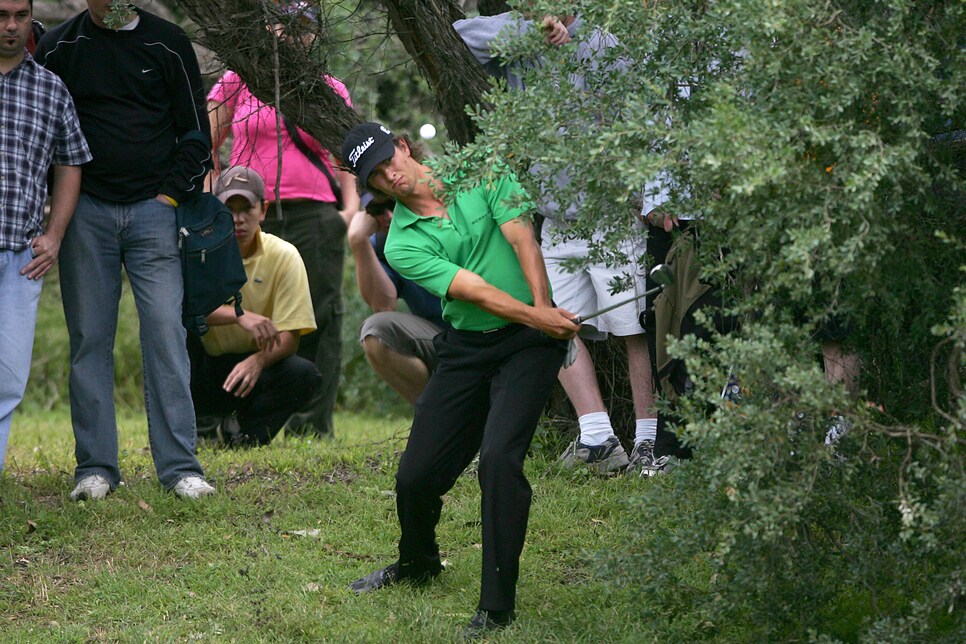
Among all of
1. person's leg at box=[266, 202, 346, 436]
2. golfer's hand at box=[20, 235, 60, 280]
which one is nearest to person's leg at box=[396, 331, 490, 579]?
golfer's hand at box=[20, 235, 60, 280]

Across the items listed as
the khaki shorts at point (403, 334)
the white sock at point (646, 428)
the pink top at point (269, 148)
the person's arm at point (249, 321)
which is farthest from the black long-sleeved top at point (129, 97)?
the white sock at point (646, 428)

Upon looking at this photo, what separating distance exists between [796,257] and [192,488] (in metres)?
3.68

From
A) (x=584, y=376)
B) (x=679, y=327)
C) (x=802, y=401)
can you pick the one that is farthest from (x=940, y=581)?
(x=584, y=376)

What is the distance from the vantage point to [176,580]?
5254 mm

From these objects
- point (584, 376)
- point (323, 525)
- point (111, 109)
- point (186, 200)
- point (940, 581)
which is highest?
point (111, 109)

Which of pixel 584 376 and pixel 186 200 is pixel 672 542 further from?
pixel 186 200

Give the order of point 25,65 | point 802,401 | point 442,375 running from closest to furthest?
point 802,401 → point 442,375 → point 25,65

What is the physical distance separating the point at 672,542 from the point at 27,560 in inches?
115

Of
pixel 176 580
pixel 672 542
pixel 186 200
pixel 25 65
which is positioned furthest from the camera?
pixel 186 200

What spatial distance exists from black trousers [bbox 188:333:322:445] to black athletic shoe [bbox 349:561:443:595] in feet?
9.00

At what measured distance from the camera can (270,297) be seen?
25.2 ft

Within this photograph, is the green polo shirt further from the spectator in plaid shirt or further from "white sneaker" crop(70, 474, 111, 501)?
"white sneaker" crop(70, 474, 111, 501)

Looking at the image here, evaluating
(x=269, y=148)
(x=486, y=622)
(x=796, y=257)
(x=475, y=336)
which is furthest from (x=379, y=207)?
(x=796, y=257)

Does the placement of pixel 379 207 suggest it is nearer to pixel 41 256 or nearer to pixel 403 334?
pixel 403 334
